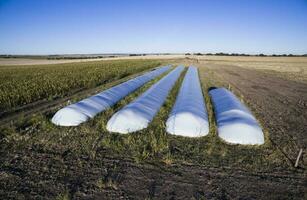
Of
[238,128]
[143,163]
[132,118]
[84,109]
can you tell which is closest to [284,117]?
[238,128]

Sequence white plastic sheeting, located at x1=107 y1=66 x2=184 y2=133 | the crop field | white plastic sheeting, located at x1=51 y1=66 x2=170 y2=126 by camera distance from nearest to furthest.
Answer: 1. the crop field
2. white plastic sheeting, located at x1=107 y1=66 x2=184 y2=133
3. white plastic sheeting, located at x1=51 y1=66 x2=170 y2=126

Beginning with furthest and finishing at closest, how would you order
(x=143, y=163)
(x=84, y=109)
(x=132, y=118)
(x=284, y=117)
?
(x=284, y=117) → (x=84, y=109) → (x=132, y=118) → (x=143, y=163)

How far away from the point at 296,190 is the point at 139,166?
3.72 m

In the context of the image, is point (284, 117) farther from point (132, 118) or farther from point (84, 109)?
point (84, 109)

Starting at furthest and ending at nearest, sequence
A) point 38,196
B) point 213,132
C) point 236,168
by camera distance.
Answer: point 213,132
point 236,168
point 38,196

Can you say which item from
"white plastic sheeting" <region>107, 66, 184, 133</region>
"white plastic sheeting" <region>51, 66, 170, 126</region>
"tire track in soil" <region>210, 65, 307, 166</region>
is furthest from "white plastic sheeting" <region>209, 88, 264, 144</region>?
"white plastic sheeting" <region>51, 66, 170, 126</region>

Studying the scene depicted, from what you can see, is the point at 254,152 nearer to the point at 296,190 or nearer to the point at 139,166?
the point at 296,190

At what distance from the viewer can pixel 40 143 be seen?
331 inches

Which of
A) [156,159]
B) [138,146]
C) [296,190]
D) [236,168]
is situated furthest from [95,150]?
[296,190]

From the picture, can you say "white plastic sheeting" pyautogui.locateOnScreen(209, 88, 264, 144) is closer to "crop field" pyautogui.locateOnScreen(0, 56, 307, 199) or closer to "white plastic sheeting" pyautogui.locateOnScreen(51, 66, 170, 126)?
"crop field" pyautogui.locateOnScreen(0, 56, 307, 199)

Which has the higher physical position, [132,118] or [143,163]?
[132,118]

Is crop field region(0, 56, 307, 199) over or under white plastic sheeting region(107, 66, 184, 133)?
under

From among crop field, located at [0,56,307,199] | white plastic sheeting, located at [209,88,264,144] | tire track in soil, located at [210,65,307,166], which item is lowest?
tire track in soil, located at [210,65,307,166]

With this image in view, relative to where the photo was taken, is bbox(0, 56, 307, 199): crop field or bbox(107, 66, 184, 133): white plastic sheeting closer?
bbox(0, 56, 307, 199): crop field
